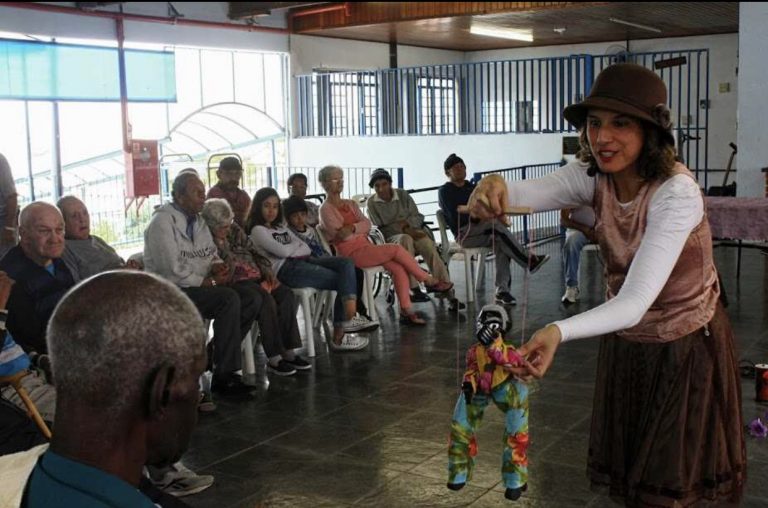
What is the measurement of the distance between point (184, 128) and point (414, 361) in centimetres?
884

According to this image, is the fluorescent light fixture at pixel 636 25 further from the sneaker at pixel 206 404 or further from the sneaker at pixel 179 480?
the sneaker at pixel 179 480

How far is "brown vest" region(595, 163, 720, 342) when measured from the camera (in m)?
2.15

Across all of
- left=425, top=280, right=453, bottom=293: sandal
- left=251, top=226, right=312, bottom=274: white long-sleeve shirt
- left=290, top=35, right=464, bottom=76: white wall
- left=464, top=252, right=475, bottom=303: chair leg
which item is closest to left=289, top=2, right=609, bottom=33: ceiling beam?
left=290, top=35, right=464, bottom=76: white wall

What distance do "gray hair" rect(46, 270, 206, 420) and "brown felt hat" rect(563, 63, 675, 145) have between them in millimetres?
1238

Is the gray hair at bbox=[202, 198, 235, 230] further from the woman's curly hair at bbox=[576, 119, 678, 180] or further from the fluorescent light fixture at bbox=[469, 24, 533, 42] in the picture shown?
the fluorescent light fixture at bbox=[469, 24, 533, 42]

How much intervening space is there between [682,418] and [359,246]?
4861 mm

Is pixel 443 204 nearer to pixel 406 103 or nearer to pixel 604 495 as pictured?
pixel 604 495

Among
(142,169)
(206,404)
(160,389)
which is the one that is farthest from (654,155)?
(142,169)

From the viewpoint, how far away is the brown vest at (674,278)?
7.06ft

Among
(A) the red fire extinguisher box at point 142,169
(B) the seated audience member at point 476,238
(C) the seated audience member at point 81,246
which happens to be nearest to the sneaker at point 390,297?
(B) the seated audience member at point 476,238

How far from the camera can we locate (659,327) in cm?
217

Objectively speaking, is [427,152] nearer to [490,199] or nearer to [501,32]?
[501,32]

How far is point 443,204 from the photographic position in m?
7.84

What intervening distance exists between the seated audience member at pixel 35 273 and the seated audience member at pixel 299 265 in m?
1.89
